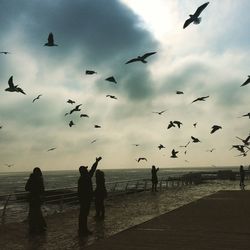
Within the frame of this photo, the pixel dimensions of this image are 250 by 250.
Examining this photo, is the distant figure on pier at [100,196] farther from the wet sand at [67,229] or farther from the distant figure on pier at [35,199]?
the distant figure on pier at [35,199]

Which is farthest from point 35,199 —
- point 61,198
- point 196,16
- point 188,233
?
point 196,16

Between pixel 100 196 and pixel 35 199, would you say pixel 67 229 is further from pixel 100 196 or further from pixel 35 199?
pixel 100 196

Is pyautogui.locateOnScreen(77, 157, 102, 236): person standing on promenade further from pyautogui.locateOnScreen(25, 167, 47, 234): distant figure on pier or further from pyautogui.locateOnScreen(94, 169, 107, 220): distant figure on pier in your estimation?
pyautogui.locateOnScreen(94, 169, 107, 220): distant figure on pier

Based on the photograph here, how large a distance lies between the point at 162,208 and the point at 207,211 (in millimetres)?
2242

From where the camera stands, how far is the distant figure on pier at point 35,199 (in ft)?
40.9

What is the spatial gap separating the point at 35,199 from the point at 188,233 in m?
4.33

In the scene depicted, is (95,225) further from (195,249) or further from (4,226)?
(195,249)

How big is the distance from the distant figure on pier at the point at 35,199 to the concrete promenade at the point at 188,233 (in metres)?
2.44

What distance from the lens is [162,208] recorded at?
19047mm

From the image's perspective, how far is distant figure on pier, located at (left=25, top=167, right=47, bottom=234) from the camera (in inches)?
491

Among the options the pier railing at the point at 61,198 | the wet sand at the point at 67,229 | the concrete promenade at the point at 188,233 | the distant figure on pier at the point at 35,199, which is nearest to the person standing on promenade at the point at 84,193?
the wet sand at the point at 67,229

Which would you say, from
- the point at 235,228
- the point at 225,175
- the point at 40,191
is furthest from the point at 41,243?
the point at 225,175

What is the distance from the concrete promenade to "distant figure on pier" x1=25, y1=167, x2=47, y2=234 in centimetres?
244

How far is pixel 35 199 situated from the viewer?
42.2 feet
